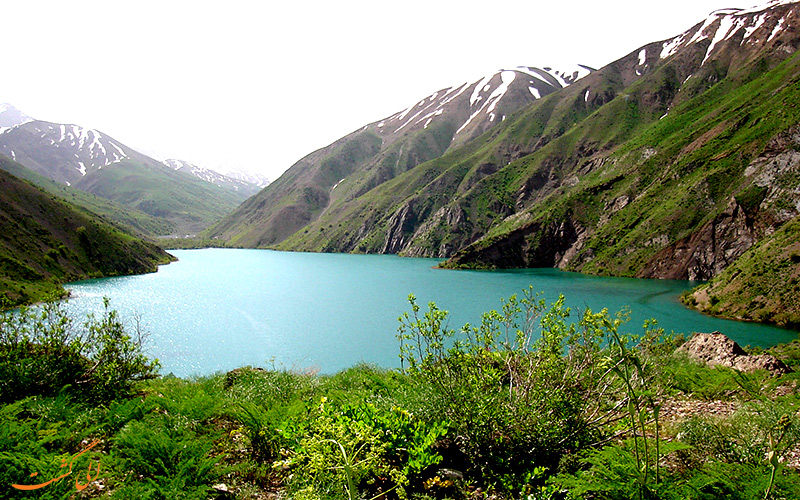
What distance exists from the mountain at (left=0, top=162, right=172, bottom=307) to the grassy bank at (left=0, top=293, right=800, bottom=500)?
168 ft

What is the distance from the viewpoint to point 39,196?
73.4 metres

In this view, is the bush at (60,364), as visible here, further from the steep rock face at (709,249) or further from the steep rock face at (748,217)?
the steep rock face at (709,249)

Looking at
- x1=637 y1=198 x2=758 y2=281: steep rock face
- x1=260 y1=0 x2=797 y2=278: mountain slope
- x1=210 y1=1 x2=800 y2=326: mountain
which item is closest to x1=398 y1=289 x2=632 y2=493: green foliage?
x1=210 y1=1 x2=800 y2=326: mountain

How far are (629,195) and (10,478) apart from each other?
102 metres

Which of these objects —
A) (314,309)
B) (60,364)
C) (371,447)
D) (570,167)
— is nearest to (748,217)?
(314,309)

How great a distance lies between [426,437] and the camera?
16.5ft

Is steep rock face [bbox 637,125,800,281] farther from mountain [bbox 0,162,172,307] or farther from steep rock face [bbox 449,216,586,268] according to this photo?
mountain [bbox 0,162,172,307]

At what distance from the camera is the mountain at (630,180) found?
6088cm

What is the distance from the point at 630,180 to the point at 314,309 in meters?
82.6

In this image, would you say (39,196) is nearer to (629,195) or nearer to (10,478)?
(10,478)

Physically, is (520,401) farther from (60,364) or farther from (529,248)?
(529,248)

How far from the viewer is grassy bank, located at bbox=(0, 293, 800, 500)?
3.99 m

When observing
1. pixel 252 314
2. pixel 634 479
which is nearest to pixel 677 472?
pixel 634 479

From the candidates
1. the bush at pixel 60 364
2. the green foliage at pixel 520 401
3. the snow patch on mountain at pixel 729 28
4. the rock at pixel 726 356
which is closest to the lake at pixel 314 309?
the bush at pixel 60 364
